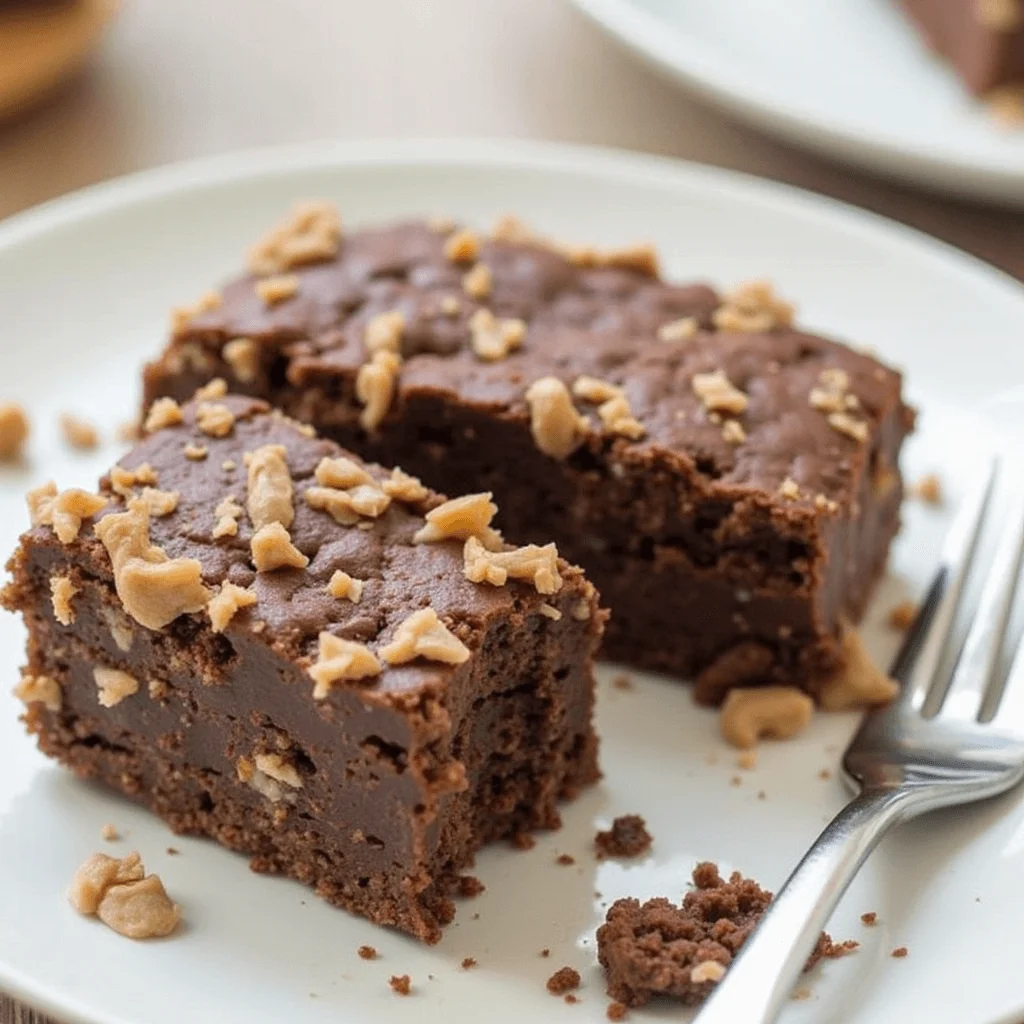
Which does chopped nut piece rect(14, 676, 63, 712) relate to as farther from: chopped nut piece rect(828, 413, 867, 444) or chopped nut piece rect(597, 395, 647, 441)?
chopped nut piece rect(828, 413, 867, 444)

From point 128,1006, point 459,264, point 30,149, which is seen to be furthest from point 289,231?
point 128,1006

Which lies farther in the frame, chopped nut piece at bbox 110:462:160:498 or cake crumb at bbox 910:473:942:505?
cake crumb at bbox 910:473:942:505

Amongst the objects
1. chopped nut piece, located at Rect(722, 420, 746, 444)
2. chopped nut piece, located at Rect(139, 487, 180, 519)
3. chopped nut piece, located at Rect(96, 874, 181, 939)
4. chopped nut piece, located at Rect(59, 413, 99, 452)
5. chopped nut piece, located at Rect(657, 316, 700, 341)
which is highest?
chopped nut piece, located at Rect(139, 487, 180, 519)

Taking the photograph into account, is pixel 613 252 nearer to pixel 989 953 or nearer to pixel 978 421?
pixel 978 421

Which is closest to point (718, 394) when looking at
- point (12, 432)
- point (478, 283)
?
point (478, 283)

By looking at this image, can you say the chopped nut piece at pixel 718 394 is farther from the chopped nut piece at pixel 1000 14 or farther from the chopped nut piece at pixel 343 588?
the chopped nut piece at pixel 1000 14

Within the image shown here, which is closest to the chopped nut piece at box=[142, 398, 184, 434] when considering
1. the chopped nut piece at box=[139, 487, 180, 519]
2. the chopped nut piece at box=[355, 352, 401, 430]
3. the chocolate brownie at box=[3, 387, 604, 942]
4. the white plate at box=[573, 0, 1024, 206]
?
the chocolate brownie at box=[3, 387, 604, 942]

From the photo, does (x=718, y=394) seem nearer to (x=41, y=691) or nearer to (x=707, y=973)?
(x=707, y=973)
